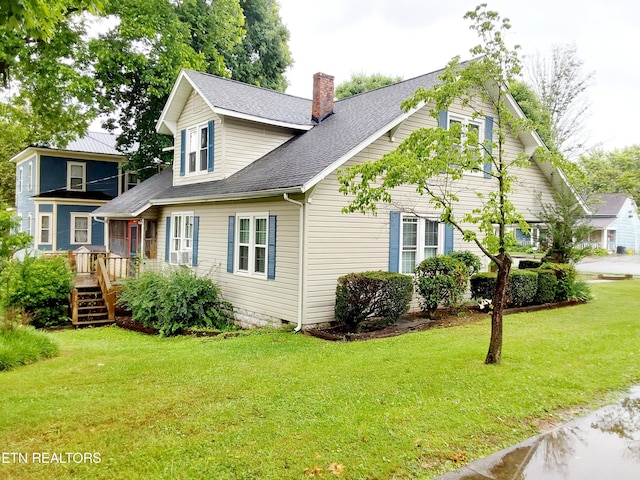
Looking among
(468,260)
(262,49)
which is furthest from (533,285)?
(262,49)

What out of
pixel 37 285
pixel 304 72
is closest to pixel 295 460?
pixel 37 285

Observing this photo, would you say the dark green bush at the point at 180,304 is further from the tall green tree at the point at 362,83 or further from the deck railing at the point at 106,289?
the tall green tree at the point at 362,83

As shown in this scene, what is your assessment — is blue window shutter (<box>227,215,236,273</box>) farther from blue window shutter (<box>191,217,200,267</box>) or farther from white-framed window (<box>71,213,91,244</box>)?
white-framed window (<box>71,213,91,244</box>)

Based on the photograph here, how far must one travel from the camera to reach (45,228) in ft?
81.9

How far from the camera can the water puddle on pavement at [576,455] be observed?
389cm

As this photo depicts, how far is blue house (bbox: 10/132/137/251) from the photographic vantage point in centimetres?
2489

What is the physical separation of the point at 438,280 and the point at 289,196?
4.01 meters

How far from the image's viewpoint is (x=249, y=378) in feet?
20.5

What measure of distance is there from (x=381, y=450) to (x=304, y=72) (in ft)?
130

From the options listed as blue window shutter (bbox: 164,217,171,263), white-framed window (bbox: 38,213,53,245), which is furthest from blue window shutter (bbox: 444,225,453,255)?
white-framed window (bbox: 38,213,53,245)

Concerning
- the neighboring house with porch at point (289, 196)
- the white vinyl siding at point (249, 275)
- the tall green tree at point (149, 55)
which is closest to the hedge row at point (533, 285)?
the neighboring house with porch at point (289, 196)

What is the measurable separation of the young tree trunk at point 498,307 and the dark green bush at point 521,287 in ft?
18.5

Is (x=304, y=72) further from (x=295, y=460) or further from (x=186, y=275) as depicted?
(x=295, y=460)

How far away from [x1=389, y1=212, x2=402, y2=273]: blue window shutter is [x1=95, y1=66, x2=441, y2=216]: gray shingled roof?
2200 mm
